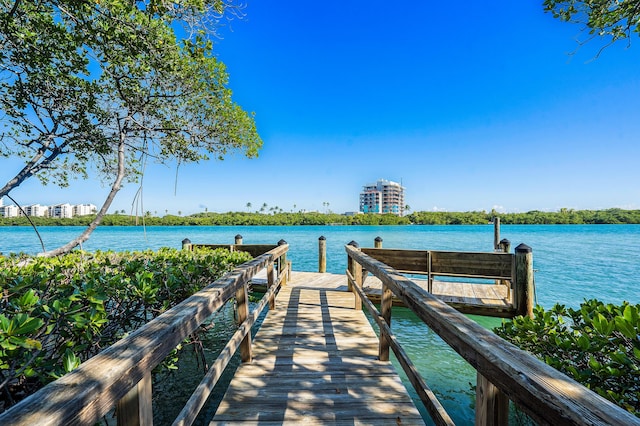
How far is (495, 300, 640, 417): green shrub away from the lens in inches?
66.2

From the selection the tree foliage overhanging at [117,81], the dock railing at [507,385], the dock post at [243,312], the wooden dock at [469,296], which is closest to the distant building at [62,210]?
the tree foliage overhanging at [117,81]

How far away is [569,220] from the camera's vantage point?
82750mm

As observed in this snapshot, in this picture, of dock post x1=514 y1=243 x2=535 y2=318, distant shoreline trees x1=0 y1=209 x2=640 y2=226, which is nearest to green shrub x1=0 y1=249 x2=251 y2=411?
dock post x1=514 y1=243 x2=535 y2=318

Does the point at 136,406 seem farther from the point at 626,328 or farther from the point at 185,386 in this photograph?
the point at 185,386

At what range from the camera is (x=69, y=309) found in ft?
6.51

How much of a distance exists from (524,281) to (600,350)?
407 centimetres

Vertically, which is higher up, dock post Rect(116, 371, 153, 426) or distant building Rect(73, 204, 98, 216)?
distant building Rect(73, 204, 98, 216)

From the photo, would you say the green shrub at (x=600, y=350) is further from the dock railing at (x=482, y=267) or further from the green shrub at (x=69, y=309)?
the dock railing at (x=482, y=267)

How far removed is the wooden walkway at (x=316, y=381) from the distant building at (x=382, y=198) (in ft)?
463

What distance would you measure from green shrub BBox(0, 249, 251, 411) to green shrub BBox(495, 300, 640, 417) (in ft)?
9.71

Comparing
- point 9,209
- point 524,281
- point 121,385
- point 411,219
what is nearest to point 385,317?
point 121,385

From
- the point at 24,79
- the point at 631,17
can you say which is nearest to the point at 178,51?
the point at 24,79

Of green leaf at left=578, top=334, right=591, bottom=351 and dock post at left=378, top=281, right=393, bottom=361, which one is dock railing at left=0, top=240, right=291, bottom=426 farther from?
green leaf at left=578, top=334, right=591, bottom=351

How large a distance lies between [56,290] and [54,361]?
41.8 inches
